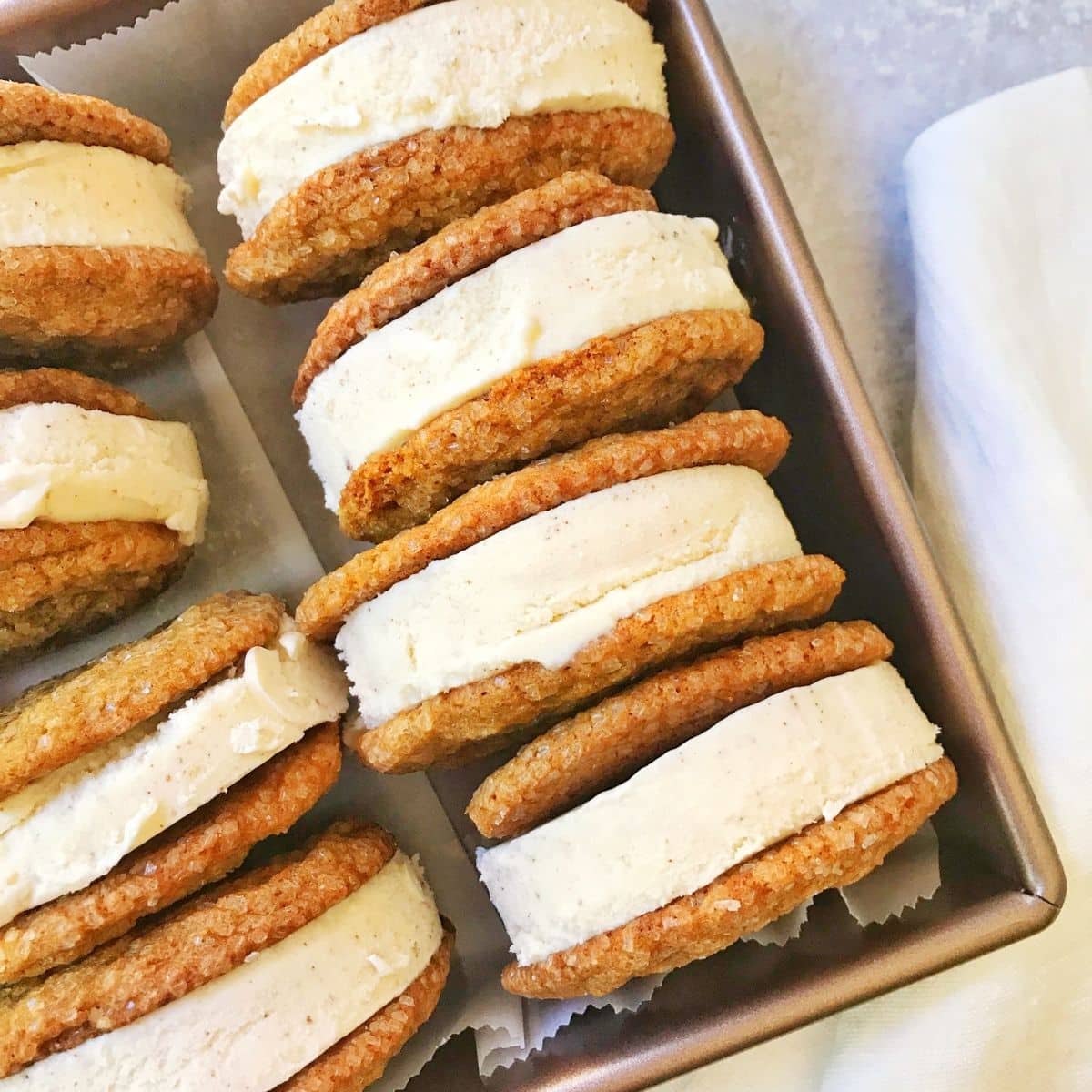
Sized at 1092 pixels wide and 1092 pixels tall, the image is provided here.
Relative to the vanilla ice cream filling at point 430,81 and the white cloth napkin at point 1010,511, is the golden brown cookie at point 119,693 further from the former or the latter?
the white cloth napkin at point 1010,511

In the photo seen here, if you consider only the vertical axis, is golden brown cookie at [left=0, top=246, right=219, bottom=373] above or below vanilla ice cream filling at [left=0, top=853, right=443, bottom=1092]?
above

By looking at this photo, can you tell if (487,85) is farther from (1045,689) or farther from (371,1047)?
(371,1047)

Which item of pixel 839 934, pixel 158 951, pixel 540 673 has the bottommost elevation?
pixel 839 934

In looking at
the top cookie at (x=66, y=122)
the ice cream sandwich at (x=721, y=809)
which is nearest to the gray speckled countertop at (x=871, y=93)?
the ice cream sandwich at (x=721, y=809)

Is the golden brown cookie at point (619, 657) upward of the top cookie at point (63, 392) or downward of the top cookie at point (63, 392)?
downward

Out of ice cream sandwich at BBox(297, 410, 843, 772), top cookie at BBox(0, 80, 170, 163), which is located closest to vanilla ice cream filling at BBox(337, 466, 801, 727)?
ice cream sandwich at BBox(297, 410, 843, 772)

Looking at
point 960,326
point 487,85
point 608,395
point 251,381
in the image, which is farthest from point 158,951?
point 960,326

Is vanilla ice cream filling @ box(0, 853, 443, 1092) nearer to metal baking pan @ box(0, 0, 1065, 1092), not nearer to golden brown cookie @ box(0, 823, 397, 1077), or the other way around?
golden brown cookie @ box(0, 823, 397, 1077)
